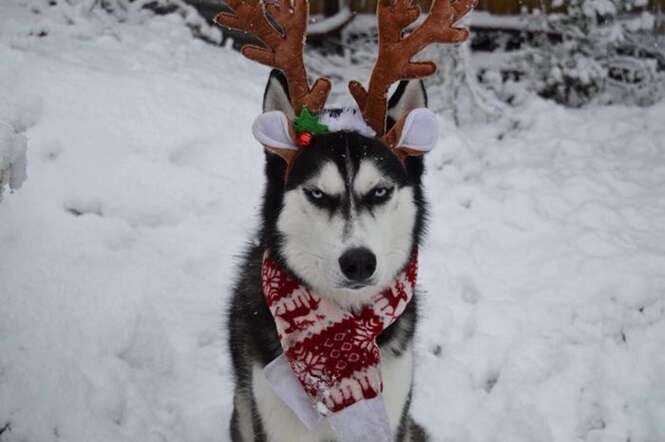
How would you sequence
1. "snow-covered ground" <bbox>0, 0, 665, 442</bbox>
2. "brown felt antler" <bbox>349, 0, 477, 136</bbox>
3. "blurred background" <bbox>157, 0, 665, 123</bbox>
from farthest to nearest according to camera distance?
"blurred background" <bbox>157, 0, 665, 123</bbox>
"snow-covered ground" <bbox>0, 0, 665, 442</bbox>
"brown felt antler" <bbox>349, 0, 477, 136</bbox>

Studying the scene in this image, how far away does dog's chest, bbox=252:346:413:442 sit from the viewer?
7.53 ft

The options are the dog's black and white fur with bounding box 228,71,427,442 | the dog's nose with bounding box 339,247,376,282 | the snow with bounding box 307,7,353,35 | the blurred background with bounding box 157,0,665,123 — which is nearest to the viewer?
the dog's nose with bounding box 339,247,376,282

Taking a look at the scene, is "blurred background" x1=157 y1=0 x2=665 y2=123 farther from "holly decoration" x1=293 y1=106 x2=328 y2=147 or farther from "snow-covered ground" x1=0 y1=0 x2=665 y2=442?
"holly decoration" x1=293 y1=106 x2=328 y2=147

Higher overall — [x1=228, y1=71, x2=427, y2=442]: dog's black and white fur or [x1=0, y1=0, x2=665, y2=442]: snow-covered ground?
[x1=228, y1=71, x2=427, y2=442]: dog's black and white fur

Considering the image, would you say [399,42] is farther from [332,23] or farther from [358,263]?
[332,23]

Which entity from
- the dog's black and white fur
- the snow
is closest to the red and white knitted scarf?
the dog's black and white fur

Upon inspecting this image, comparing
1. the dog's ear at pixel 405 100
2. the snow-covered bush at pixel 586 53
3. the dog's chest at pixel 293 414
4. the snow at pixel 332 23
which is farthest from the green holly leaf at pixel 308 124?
the snow at pixel 332 23

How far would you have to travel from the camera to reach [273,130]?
2178 millimetres

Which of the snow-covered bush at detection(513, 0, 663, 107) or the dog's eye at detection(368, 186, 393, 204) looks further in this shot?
the snow-covered bush at detection(513, 0, 663, 107)

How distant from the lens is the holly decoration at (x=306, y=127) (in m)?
2.23

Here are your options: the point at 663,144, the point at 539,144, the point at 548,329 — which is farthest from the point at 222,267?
the point at 663,144

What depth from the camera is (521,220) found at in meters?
4.63

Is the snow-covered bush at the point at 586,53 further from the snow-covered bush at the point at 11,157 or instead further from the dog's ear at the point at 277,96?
the snow-covered bush at the point at 11,157

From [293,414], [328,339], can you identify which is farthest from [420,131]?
[293,414]
